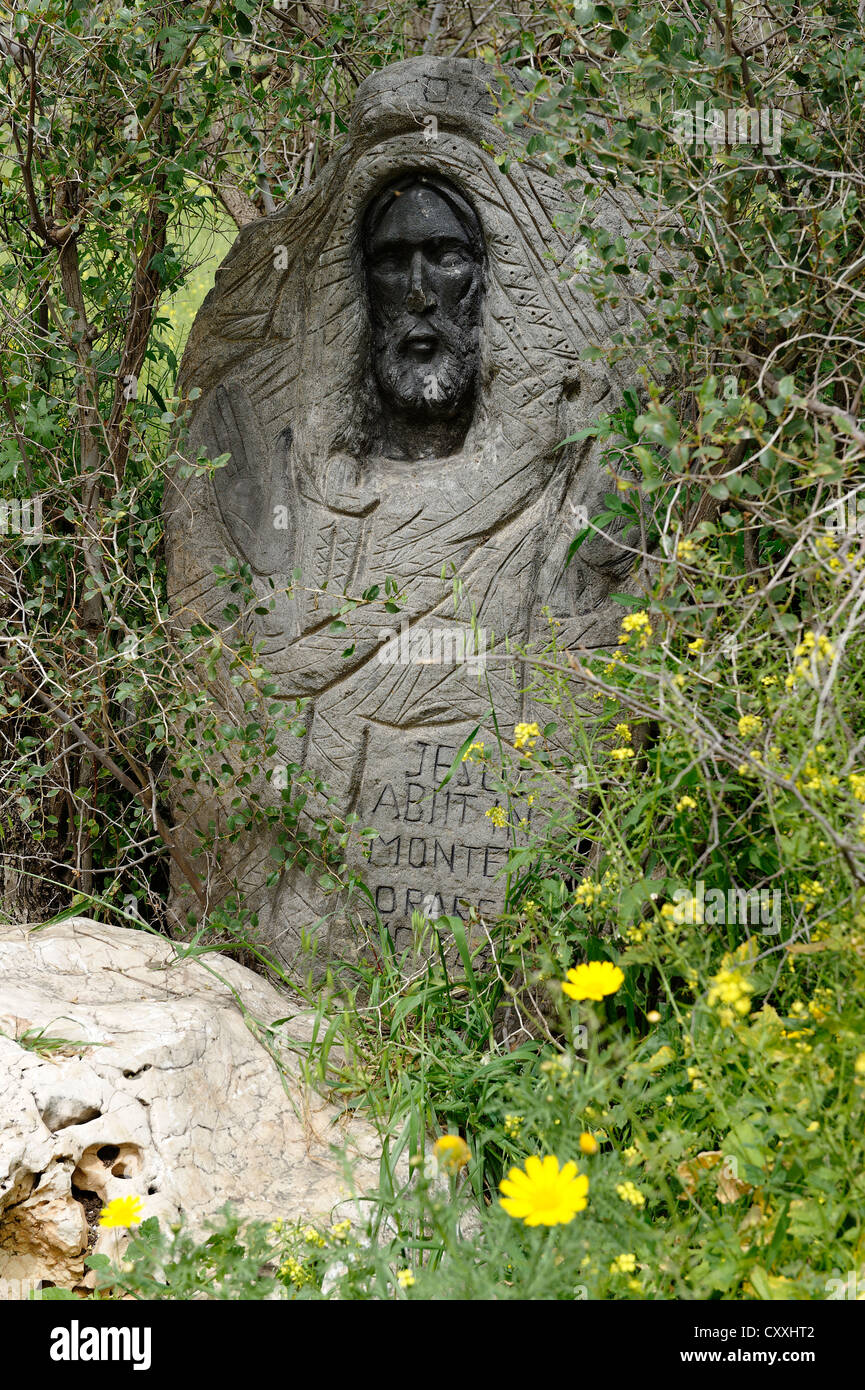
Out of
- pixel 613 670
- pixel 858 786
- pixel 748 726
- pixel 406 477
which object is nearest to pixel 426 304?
pixel 406 477

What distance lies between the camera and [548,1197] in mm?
1465

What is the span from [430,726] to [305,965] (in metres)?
0.67

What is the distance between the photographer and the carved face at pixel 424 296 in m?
3.04

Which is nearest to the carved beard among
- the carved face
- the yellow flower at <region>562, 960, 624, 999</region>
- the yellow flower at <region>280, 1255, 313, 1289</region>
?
the carved face

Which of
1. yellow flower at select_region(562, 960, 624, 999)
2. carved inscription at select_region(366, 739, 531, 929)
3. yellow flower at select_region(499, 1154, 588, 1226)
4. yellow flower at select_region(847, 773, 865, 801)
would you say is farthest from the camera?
carved inscription at select_region(366, 739, 531, 929)

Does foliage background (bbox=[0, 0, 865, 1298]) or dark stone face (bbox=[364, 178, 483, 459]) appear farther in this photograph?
dark stone face (bbox=[364, 178, 483, 459])

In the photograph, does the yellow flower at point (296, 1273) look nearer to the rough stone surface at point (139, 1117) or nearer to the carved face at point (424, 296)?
the rough stone surface at point (139, 1117)

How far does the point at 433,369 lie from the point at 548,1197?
7.20ft

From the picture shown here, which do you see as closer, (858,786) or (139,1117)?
(858,786)

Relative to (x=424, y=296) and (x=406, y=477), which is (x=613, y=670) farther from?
(x=424, y=296)

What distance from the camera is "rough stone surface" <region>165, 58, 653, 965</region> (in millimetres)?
2953

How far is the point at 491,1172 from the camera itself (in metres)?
2.34

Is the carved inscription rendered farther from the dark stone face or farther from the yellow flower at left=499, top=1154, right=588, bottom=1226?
the yellow flower at left=499, top=1154, right=588, bottom=1226

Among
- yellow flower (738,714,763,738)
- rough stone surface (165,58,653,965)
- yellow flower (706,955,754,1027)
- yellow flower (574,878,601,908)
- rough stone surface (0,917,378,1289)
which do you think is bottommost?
rough stone surface (0,917,378,1289)
